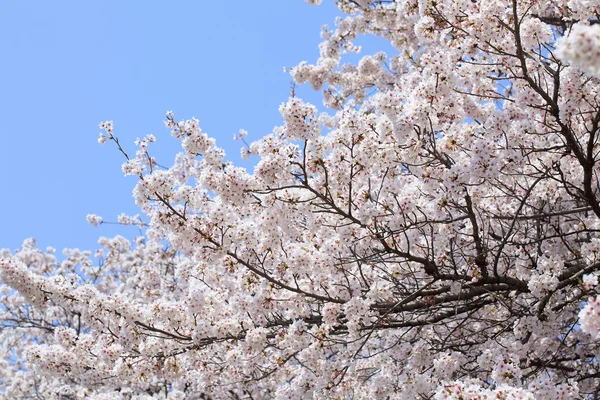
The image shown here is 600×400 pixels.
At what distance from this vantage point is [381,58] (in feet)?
42.7

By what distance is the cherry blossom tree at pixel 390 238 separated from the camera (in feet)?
17.4

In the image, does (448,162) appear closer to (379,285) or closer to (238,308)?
(379,285)

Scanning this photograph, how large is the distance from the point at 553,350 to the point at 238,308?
3923 mm

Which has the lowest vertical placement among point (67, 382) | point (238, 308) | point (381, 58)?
point (238, 308)

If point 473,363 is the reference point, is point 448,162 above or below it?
above

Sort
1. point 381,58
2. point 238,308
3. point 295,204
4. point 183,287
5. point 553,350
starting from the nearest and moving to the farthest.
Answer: point 295,204
point 238,308
point 553,350
point 183,287
point 381,58

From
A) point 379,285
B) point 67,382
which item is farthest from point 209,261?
point 67,382

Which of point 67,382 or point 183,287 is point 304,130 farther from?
point 67,382

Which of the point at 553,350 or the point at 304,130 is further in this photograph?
the point at 553,350

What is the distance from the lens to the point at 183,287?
38.9ft

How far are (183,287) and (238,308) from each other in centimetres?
562

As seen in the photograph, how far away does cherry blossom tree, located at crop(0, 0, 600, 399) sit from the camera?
5316 mm

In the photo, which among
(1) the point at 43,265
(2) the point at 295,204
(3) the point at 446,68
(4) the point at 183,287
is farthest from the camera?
(1) the point at 43,265

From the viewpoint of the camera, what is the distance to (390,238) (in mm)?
6625
